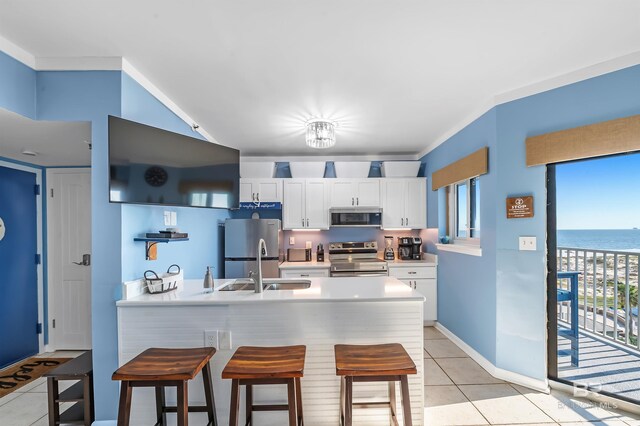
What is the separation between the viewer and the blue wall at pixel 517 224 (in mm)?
2406

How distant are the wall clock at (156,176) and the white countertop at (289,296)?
31.7 inches

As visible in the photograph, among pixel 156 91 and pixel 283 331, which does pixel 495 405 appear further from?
pixel 156 91

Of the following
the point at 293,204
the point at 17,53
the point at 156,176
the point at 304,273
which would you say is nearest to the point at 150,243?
the point at 156,176

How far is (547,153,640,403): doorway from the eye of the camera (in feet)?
7.96

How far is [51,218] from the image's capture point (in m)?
3.54

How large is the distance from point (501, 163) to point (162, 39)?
2849mm

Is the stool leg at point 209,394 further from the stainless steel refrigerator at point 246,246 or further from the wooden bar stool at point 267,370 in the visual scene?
the stainless steel refrigerator at point 246,246

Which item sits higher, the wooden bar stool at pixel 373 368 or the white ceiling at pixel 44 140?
the white ceiling at pixel 44 140

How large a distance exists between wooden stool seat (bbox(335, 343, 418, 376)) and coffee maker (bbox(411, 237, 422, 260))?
285 centimetres

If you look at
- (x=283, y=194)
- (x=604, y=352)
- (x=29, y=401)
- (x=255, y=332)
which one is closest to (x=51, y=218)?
(x=29, y=401)

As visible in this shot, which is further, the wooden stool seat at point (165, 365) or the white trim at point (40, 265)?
the white trim at point (40, 265)

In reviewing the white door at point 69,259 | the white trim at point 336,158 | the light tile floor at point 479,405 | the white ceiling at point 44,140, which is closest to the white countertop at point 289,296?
the light tile floor at point 479,405

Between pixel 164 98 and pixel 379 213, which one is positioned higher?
pixel 164 98

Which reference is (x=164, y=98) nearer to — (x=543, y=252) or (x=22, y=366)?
(x=22, y=366)
